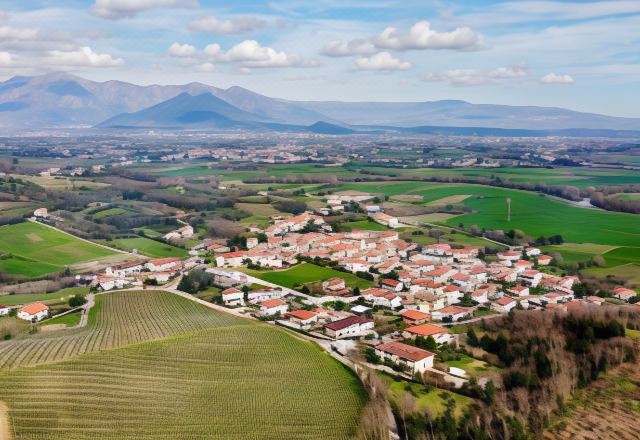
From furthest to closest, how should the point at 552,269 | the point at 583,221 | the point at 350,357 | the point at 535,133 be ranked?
the point at 535,133, the point at 583,221, the point at 552,269, the point at 350,357

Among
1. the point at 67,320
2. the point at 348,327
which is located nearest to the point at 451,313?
the point at 348,327

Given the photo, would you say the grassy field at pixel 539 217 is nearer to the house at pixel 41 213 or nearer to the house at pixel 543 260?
the house at pixel 543 260

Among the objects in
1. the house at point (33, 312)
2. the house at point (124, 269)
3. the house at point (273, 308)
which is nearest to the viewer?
the house at point (33, 312)

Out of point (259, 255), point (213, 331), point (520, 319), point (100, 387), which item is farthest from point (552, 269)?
point (100, 387)

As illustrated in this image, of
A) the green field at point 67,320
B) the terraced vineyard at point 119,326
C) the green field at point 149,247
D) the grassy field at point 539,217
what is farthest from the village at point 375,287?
the grassy field at point 539,217

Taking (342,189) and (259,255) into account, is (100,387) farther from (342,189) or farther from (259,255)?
(342,189)

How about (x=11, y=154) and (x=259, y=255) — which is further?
(x=11, y=154)
